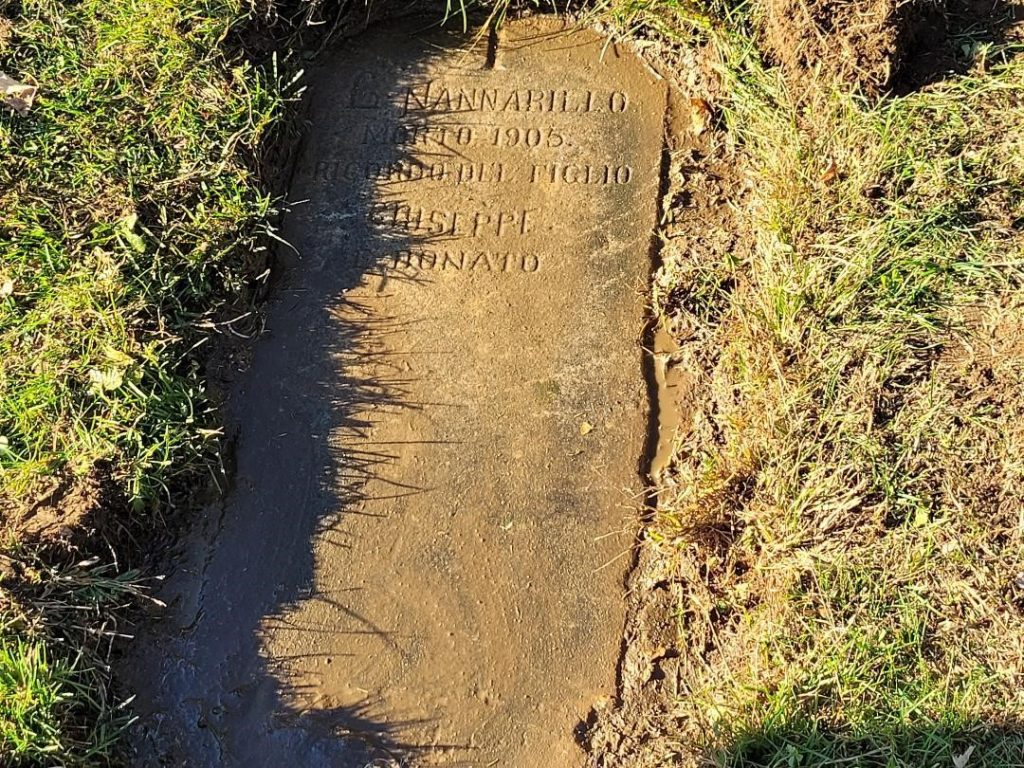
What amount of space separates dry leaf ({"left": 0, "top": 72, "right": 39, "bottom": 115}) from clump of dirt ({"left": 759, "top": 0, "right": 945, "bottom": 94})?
244 centimetres

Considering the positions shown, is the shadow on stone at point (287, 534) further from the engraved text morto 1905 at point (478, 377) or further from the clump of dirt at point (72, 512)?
the clump of dirt at point (72, 512)

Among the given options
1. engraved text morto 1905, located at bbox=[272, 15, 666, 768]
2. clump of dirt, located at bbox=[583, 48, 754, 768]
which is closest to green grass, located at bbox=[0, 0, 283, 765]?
engraved text morto 1905, located at bbox=[272, 15, 666, 768]

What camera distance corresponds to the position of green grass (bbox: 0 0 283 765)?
2385 mm

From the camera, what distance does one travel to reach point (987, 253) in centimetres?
262

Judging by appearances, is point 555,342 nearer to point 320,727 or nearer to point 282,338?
point 282,338

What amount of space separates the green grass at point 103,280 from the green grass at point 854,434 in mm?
1378

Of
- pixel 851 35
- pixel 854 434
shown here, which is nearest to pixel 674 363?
pixel 854 434

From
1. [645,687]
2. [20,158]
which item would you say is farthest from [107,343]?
[645,687]

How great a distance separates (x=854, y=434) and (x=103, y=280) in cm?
216

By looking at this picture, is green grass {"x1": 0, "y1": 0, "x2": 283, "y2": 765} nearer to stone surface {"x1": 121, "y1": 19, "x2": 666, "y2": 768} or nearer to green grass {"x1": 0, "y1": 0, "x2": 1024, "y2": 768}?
green grass {"x1": 0, "y1": 0, "x2": 1024, "y2": 768}

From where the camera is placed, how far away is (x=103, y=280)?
2.79 meters

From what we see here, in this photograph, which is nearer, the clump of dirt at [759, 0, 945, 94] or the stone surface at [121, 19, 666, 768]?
the stone surface at [121, 19, 666, 768]

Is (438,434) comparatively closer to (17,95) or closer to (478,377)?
(478,377)

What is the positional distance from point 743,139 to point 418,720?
1.96 m
